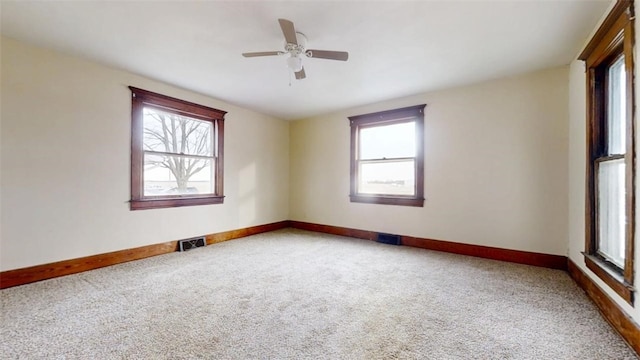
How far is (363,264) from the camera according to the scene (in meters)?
3.30

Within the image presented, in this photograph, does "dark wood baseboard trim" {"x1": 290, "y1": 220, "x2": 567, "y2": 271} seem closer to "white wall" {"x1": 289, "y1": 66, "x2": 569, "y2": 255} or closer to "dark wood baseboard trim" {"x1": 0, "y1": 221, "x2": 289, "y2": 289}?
"white wall" {"x1": 289, "y1": 66, "x2": 569, "y2": 255}

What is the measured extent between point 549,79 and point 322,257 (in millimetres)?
3579

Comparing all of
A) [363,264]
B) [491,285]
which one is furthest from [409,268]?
[491,285]

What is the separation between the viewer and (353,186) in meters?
4.88

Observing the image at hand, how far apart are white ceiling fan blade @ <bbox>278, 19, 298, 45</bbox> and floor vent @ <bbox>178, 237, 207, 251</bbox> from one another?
3.20m

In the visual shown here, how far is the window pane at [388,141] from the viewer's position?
4.33 m

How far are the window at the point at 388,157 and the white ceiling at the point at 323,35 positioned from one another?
0.84 meters

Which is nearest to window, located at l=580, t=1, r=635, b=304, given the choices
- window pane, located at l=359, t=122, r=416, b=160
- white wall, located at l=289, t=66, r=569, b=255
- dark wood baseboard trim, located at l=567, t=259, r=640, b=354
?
dark wood baseboard trim, located at l=567, t=259, r=640, b=354

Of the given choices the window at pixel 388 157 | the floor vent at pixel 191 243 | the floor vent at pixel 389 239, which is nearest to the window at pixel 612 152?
the window at pixel 388 157

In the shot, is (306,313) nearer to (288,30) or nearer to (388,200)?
(288,30)

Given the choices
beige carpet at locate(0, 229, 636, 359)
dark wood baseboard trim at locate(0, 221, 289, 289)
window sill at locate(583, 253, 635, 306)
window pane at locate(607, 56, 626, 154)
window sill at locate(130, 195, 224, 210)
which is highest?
Result: window pane at locate(607, 56, 626, 154)

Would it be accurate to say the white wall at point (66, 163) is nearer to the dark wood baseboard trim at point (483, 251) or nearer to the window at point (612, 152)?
the dark wood baseboard trim at point (483, 251)

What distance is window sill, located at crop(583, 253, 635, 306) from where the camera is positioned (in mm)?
1741

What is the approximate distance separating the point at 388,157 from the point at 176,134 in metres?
3.41
